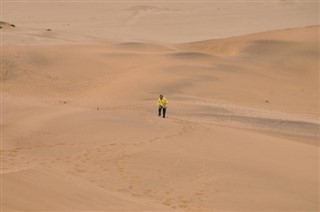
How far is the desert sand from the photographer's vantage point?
28.1 feet

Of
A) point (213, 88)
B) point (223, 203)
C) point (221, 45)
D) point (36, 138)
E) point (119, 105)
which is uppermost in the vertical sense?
point (221, 45)

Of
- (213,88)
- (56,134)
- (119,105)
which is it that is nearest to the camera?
(56,134)

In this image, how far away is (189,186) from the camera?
29.8 feet

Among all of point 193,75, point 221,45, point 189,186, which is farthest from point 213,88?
point 189,186

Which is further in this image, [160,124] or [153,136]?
[160,124]

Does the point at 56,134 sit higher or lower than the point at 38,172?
higher

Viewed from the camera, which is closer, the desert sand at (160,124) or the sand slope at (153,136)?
the sand slope at (153,136)

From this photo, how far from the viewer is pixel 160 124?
1223 cm

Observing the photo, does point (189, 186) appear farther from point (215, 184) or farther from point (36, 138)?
point (36, 138)

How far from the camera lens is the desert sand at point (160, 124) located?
8570 millimetres

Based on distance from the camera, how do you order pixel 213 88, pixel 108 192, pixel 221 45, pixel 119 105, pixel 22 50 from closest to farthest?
pixel 108 192 → pixel 119 105 → pixel 213 88 → pixel 22 50 → pixel 221 45

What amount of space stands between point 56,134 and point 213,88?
32.1 feet

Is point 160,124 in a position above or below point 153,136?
above

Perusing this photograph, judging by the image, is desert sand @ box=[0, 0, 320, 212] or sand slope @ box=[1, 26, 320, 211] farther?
desert sand @ box=[0, 0, 320, 212]
